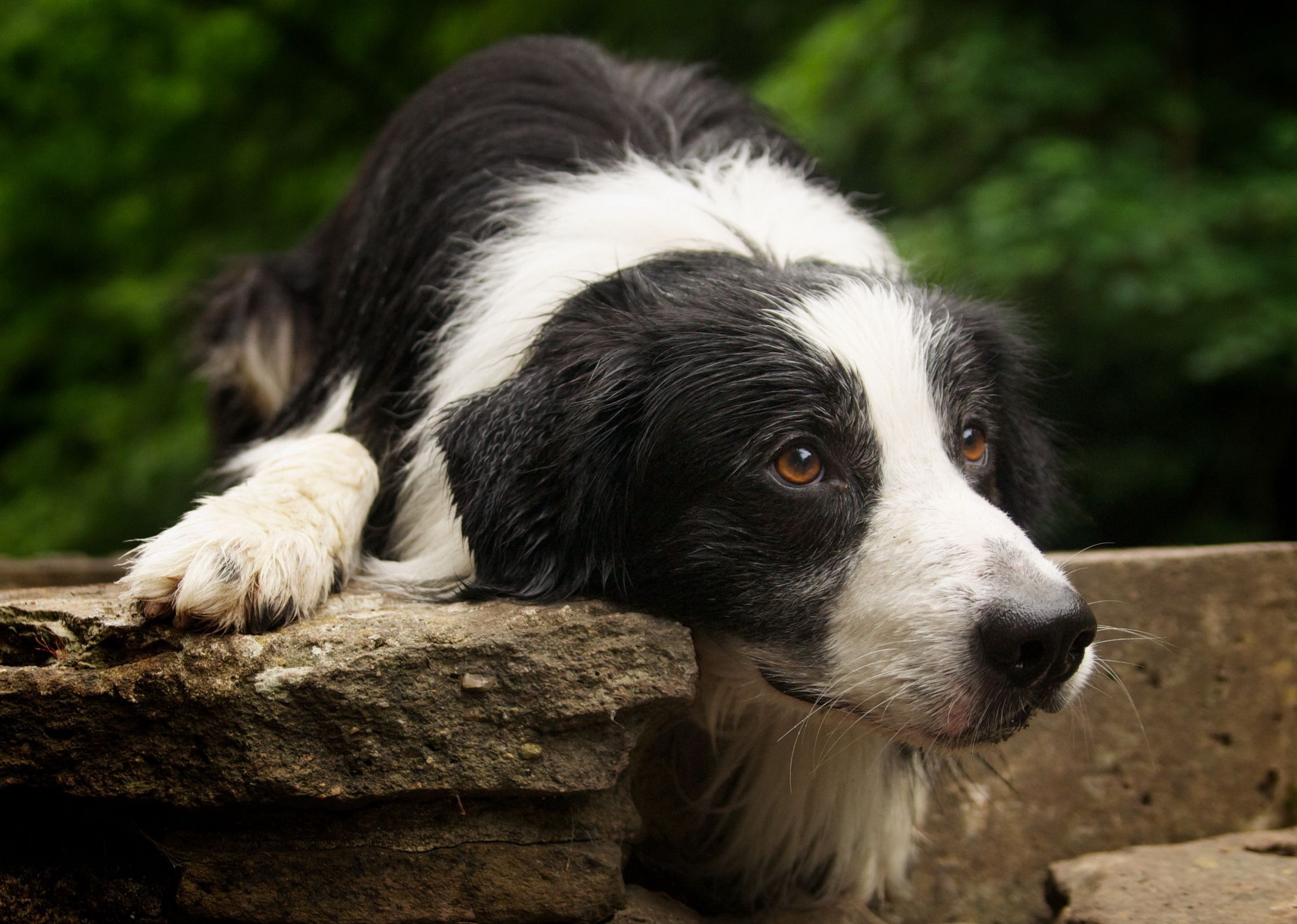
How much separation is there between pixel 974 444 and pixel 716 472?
1.88ft

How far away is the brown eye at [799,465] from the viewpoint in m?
2.16

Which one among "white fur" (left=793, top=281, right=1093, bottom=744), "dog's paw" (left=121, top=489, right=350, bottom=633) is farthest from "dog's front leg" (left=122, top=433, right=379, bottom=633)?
"white fur" (left=793, top=281, right=1093, bottom=744)

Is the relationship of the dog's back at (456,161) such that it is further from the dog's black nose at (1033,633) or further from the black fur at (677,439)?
the dog's black nose at (1033,633)

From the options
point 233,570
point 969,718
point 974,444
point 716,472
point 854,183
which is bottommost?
point 233,570

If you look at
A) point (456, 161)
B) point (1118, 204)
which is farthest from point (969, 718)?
point (1118, 204)

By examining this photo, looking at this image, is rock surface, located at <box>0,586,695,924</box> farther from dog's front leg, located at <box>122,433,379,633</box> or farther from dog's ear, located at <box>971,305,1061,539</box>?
dog's ear, located at <box>971,305,1061,539</box>

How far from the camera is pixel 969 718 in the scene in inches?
77.7

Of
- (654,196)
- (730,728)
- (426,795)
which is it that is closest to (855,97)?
(654,196)

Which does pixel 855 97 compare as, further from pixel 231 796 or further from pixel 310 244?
pixel 231 796

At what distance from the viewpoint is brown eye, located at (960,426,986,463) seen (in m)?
2.39

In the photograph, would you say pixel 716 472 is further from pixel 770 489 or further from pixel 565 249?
pixel 565 249

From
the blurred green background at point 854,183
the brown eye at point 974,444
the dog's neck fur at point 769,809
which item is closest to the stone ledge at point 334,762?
the dog's neck fur at point 769,809

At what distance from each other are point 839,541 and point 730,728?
52cm

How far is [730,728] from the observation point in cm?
241
